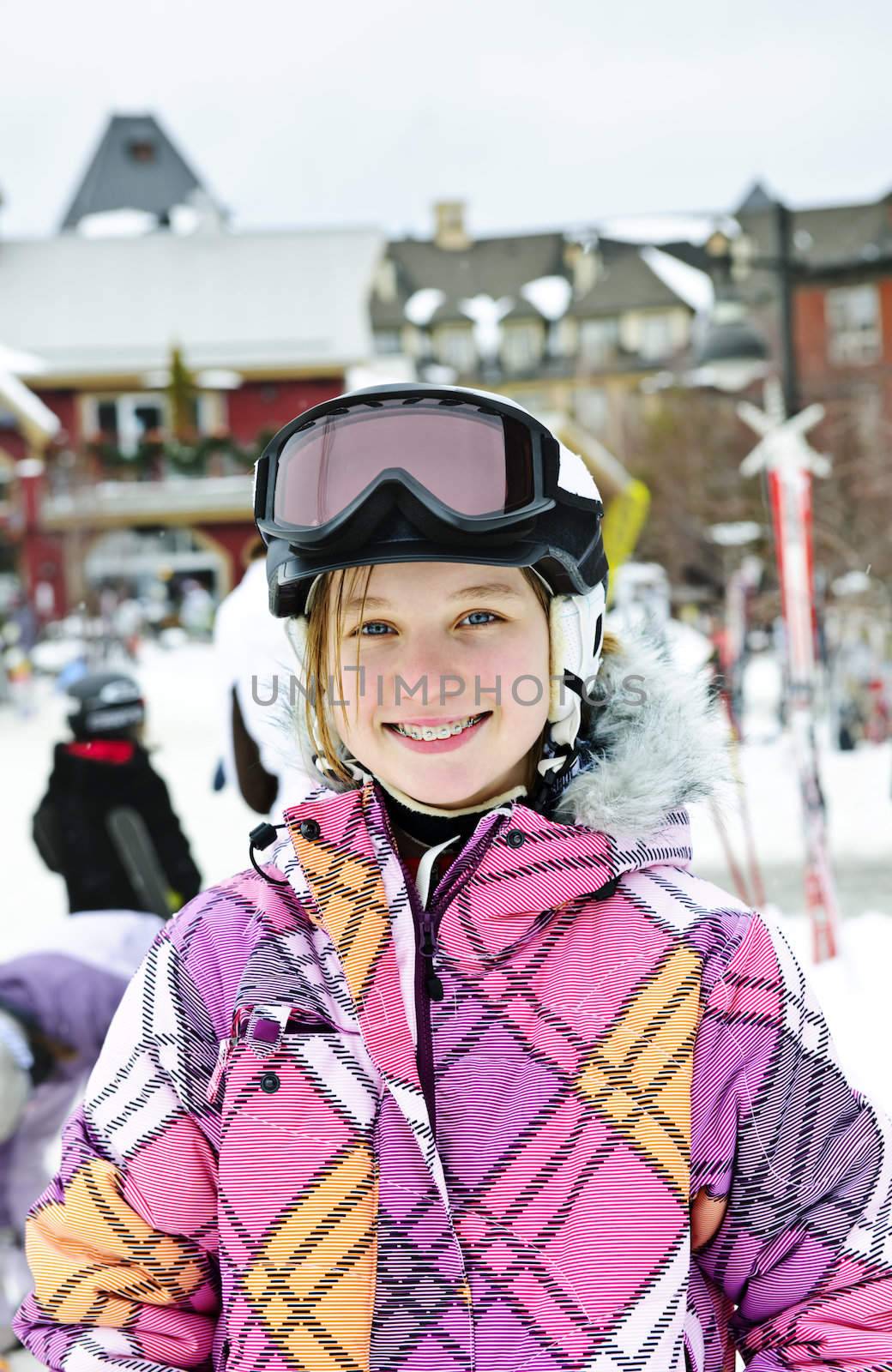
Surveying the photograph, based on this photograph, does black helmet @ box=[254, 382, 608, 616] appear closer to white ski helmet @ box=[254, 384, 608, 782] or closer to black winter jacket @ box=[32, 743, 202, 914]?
white ski helmet @ box=[254, 384, 608, 782]

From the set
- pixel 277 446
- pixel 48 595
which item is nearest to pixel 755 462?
pixel 277 446

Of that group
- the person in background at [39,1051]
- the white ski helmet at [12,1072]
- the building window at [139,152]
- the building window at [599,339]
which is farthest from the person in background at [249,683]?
the building window at [139,152]

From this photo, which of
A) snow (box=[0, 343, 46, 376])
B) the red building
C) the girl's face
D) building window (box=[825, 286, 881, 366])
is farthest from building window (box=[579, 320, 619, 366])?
the girl's face

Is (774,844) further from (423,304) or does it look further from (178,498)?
(423,304)

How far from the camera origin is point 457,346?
50719 millimetres

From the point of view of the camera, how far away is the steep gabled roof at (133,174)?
5503cm

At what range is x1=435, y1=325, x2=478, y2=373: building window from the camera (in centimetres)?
5031

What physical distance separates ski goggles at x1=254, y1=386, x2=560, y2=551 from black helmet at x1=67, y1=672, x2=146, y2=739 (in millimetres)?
3441

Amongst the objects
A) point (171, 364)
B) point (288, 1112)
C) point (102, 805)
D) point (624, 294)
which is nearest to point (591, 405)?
point (624, 294)

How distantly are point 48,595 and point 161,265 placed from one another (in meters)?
14.2

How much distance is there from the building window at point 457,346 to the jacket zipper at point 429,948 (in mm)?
50279

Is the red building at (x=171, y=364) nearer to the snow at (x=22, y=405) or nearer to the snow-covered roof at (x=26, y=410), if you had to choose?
the snow-covered roof at (x=26, y=410)

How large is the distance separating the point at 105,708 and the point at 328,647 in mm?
3449

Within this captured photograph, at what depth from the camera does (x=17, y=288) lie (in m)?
39.4
